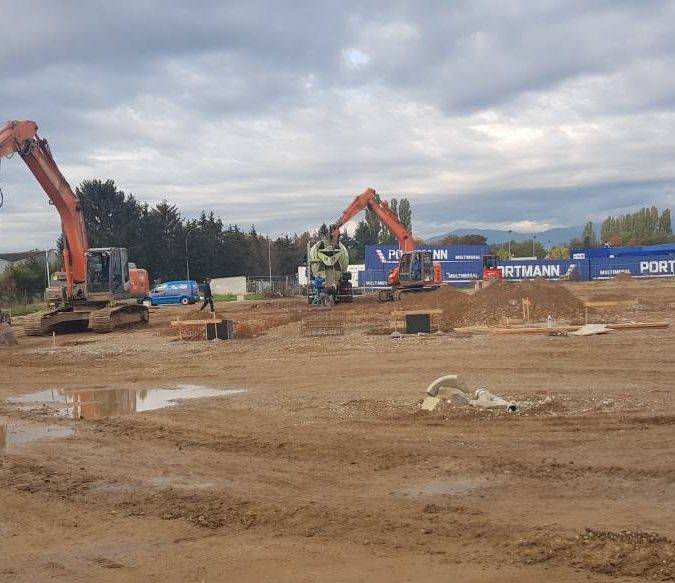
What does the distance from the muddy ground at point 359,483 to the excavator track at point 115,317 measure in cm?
1375

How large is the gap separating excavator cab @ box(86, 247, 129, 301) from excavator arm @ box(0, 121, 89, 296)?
0.31 metres

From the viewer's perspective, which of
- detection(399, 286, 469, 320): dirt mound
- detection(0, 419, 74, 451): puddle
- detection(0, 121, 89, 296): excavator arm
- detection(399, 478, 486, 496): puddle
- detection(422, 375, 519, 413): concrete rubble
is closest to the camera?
detection(399, 478, 486, 496): puddle

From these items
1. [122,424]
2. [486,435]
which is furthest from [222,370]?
[486,435]

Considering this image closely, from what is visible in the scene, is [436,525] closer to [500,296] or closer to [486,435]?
[486,435]

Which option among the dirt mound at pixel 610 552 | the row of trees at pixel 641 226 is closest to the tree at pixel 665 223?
the row of trees at pixel 641 226

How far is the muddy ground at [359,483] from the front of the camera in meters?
5.68

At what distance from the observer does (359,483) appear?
7.75 m

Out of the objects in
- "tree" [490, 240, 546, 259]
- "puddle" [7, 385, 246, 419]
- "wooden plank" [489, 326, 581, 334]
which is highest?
"tree" [490, 240, 546, 259]

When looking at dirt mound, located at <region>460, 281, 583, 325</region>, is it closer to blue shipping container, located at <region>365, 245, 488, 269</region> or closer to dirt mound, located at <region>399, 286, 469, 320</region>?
dirt mound, located at <region>399, 286, 469, 320</region>

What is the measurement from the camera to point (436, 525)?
250 inches

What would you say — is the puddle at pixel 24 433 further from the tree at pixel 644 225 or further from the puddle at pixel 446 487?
the tree at pixel 644 225

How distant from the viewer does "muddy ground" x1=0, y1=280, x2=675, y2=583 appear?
568cm

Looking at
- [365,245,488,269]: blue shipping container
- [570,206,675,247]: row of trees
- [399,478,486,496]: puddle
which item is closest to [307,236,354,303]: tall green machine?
[365,245,488,269]: blue shipping container

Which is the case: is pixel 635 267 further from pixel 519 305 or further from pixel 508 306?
pixel 508 306
